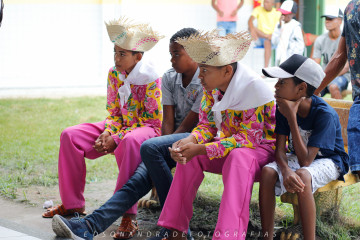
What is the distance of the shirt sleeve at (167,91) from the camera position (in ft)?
15.1

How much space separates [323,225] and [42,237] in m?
1.97

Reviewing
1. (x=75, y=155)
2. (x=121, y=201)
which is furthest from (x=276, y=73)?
Result: (x=75, y=155)

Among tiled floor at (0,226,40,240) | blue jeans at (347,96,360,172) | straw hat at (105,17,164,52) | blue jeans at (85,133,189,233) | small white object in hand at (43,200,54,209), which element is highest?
straw hat at (105,17,164,52)

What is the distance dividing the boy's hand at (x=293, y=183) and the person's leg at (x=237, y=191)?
0.74ft

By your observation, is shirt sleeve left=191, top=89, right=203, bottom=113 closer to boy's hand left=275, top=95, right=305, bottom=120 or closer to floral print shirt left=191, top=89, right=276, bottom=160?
floral print shirt left=191, top=89, right=276, bottom=160

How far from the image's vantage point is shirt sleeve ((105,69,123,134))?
4766mm

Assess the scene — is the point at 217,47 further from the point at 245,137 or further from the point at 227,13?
the point at 227,13

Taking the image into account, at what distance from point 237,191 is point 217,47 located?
3.06 ft

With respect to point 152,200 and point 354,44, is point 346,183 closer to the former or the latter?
point 354,44

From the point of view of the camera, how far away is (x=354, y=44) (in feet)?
13.0

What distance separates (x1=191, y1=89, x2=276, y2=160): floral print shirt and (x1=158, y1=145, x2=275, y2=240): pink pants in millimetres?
90

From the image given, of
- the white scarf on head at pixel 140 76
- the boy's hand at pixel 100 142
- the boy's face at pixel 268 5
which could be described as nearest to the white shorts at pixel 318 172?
the white scarf on head at pixel 140 76

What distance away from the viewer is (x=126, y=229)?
4270mm

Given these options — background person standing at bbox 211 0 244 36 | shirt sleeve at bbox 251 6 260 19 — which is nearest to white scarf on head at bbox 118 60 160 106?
background person standing at bbox 211 0 244 36
